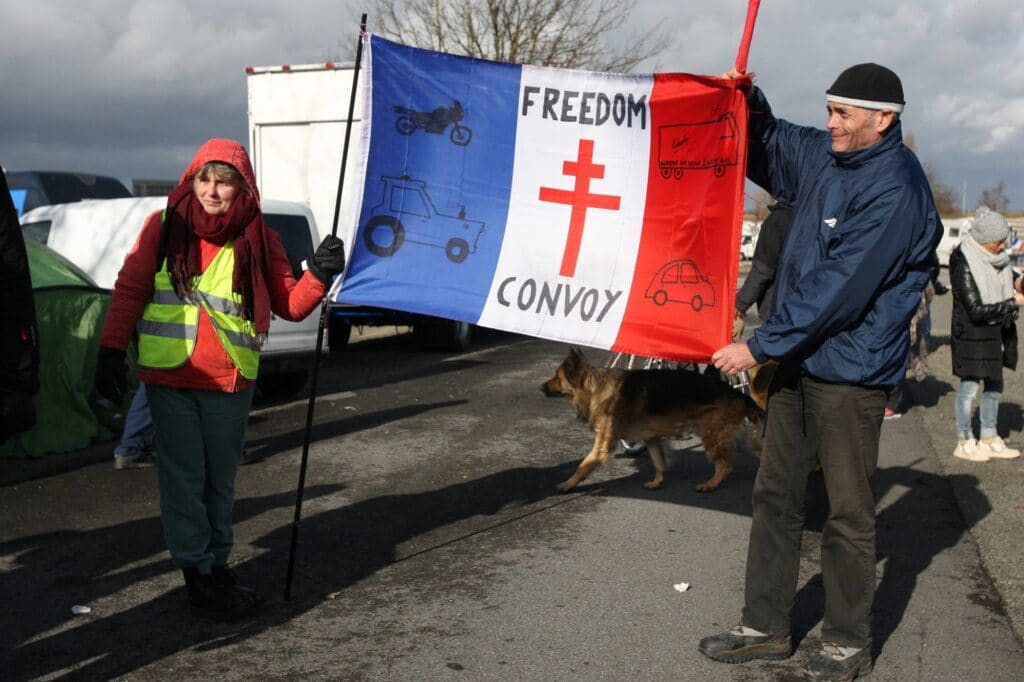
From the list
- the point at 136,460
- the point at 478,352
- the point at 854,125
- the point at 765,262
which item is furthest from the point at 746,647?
the point at 478,352

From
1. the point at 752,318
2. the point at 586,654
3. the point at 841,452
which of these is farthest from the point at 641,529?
the point at 752,318

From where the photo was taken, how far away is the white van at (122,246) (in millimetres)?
9625

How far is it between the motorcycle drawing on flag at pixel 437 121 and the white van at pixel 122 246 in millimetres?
4794

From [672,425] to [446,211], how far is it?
2.94m

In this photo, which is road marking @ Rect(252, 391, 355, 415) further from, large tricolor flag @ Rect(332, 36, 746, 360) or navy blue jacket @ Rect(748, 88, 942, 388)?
navy blue jacket @ Rect(748, 88, 942, 388)

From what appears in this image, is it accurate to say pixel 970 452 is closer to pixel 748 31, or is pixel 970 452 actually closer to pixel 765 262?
pixel 765 262

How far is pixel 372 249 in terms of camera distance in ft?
16.2

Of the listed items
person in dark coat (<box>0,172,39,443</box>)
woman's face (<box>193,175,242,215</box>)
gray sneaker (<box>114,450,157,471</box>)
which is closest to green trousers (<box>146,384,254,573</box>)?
woman's face (<box>193,175,242,215</box>)

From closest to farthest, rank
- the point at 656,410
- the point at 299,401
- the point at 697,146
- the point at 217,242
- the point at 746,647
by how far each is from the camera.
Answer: the point at 746,647 < the point at 217,242 < the point at 697,146 < the point at 656,410 < the point at 299,401

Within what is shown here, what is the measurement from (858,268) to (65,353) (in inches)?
253

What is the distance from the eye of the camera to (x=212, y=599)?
4.53 metres

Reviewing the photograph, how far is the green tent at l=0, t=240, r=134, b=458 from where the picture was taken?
786 cm

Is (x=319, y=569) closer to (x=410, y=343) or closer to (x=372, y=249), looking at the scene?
(x=372, y=249)

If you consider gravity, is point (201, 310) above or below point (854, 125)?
below
